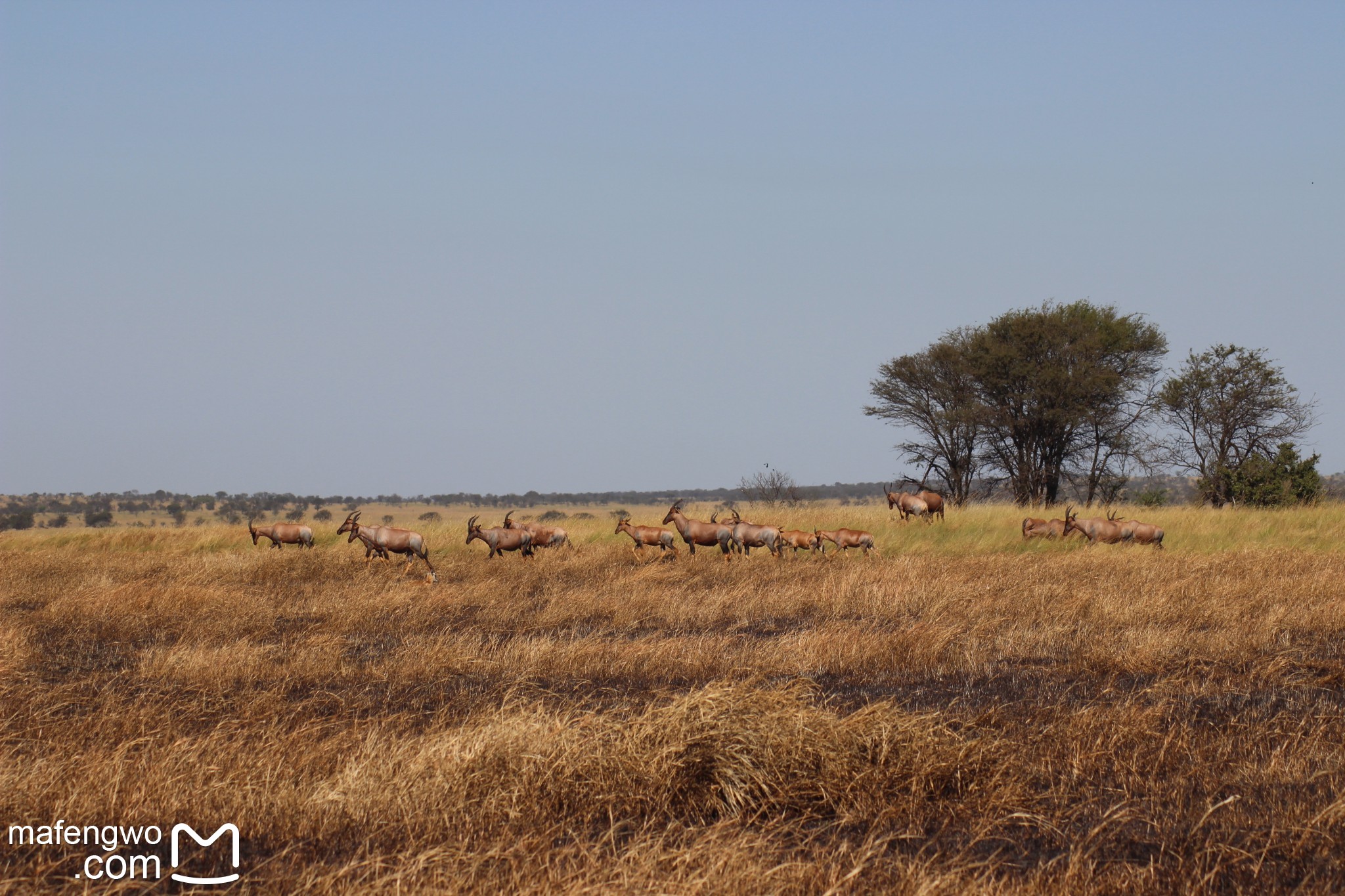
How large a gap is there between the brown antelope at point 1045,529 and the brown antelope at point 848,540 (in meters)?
3.63

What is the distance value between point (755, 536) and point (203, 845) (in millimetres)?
15657

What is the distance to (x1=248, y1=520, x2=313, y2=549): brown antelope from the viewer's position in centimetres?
2125

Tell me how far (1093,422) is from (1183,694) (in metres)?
29.6

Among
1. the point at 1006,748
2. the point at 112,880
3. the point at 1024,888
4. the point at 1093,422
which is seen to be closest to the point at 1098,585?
the point at 1006,748

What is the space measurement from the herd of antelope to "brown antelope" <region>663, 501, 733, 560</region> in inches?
0.5

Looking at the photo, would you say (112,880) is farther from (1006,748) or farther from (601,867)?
(1006,748)

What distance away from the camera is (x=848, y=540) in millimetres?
20328

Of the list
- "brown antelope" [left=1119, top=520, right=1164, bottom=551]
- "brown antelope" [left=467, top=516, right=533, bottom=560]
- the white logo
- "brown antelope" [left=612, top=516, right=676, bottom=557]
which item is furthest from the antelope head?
"brown antelope" [left=1119, top=520, right=1164, bottom=551]

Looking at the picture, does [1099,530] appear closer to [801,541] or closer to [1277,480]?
[801,541]

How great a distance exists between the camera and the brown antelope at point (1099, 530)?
2164cm

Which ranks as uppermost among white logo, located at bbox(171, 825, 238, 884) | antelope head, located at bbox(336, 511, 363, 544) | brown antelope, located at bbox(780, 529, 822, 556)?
antelope head, located at bbox(336, 511, 363, 544)

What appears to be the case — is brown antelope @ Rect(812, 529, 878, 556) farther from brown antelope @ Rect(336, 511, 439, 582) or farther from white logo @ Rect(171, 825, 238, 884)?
white logo @ Rect(171, 825, 238, 884)

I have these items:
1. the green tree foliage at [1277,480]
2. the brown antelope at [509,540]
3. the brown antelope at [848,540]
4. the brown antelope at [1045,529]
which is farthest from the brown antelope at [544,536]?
the green tree foliage at [1277,480]

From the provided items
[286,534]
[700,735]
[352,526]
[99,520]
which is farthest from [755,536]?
[99,520]
